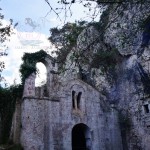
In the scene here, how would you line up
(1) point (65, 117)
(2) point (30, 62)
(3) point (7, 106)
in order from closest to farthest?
(1) point (65, 117)
(2) point (30, 62)
(3) point (7, 106)

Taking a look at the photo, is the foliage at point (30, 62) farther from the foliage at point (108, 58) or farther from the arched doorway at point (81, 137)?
the arched doorway at point (81, 137)

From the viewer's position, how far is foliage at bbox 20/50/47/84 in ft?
68.4

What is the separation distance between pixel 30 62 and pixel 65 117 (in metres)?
5.54

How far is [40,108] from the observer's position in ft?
65.6

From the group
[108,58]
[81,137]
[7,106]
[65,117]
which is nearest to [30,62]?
[7,106]

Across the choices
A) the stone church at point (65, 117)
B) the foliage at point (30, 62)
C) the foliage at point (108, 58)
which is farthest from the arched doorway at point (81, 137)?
the foliage at point (30, 62)

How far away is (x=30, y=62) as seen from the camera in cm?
2145

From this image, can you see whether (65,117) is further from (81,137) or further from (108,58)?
(108,58)

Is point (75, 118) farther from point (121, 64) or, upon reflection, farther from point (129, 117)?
point (121, 64)

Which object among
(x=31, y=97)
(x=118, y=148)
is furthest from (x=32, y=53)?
(x=118, y=148)

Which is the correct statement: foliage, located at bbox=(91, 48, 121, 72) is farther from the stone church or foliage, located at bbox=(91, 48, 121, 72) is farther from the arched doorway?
the arched doorway

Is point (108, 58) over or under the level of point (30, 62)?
over

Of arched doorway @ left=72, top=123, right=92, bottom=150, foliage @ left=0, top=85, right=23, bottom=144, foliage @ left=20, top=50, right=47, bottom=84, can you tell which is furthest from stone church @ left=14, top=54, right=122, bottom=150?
foliage @ left=0, top=85, right=23, bottom=144

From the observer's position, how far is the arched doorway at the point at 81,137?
21812 mm
